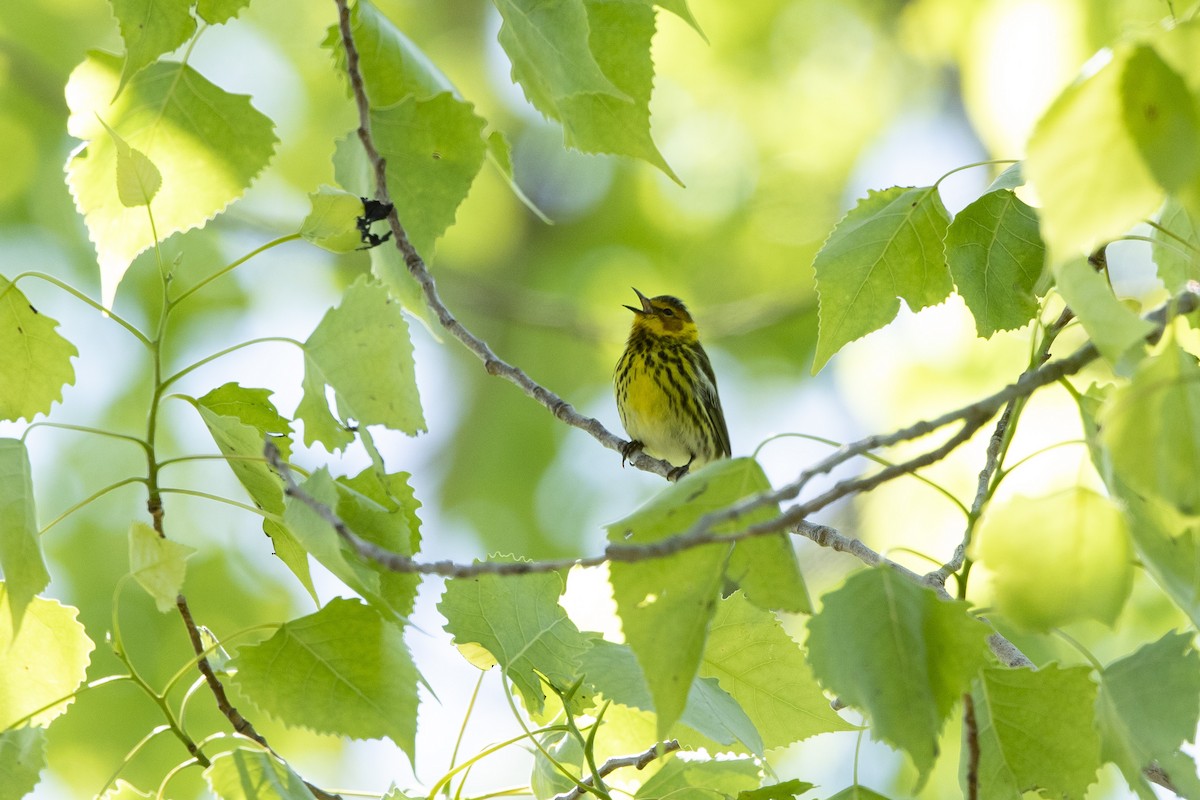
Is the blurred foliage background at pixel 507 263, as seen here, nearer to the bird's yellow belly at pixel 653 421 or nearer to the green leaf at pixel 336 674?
the bird's yellow belly at pixel 653 421

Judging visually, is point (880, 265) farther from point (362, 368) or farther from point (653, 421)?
point (653, 421)

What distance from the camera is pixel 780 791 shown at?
1514 millimetres

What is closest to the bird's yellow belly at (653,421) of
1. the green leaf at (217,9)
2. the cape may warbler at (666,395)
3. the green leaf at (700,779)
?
the cape may warbler at (666,395)

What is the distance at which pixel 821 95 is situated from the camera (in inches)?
333

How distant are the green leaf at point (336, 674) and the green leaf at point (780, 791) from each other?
451 mm

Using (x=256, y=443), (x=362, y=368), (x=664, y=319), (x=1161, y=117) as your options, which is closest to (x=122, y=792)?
(x=256, y=443)

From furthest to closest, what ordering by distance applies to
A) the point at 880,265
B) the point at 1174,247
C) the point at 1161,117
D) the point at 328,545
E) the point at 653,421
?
the point at 653,421 < the point at 880,265 < the point at 1174,247 < the point at 328,545 < the point at 1161,117

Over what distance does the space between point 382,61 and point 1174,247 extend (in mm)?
1199

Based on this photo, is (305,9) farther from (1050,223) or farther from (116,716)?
(1050,223)

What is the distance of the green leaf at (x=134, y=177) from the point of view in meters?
1.53

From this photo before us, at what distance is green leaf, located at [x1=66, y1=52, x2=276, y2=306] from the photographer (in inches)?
68.5

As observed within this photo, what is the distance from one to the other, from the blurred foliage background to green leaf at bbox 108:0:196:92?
489 centimetres

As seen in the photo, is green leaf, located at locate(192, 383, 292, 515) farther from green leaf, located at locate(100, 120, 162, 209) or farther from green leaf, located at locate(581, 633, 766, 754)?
green leaf, located at locate(581, 633, 766, 754)

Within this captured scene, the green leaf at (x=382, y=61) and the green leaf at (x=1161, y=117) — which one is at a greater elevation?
the green leaf at (x=382, y=61)
